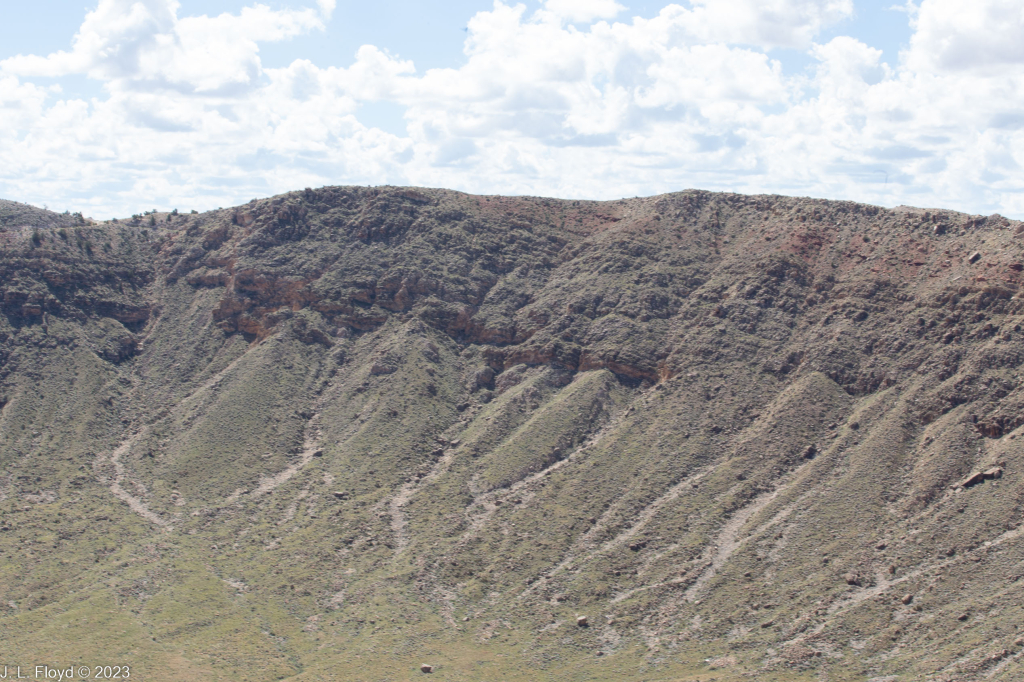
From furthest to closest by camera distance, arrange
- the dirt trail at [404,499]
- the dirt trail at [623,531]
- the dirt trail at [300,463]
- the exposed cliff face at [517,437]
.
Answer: the dirt trail at [300,463], the dirt trail at [404,499], the dirt trail at [623,531], the exposed cliff face at [517,437]

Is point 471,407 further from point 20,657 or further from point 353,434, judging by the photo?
point 20,657

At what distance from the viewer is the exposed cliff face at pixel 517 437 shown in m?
71.6

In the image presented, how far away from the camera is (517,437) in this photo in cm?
10050

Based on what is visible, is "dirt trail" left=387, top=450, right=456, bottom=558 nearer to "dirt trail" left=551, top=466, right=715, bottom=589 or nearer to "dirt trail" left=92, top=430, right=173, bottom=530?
"dirt trail" left=551, top=466, right=715, bottom=589

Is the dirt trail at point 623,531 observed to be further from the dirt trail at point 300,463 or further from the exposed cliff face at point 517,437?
the dirt trail at point 300,463

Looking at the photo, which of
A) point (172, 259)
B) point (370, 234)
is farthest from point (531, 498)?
point (172, 259)

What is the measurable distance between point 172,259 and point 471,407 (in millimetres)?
58888

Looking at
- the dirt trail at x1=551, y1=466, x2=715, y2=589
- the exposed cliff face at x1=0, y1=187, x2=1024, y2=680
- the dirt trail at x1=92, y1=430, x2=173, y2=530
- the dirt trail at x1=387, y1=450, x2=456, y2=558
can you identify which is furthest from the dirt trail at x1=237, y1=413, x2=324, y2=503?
the dirt trail at x1=551, y1=466, x2=715, y2=589

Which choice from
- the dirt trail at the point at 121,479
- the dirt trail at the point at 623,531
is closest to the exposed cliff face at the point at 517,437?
the dirt trail at the point at 623,531

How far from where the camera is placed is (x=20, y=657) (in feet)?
226

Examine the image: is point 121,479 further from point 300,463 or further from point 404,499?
point 404,499

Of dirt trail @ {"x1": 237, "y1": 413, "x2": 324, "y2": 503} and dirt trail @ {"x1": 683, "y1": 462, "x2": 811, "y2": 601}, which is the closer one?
dirt trail @ {"x1": 683, "y1": 462, "x2": 811, "y2": 601}

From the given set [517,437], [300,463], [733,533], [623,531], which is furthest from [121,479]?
[733,533]

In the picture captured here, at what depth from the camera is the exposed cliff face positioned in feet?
235
